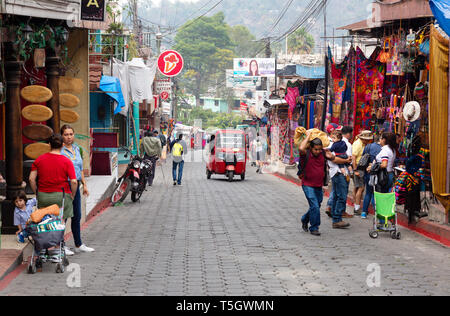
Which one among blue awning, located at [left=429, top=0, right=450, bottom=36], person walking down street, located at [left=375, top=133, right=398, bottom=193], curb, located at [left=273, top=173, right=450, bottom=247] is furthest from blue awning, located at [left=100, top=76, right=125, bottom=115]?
blue awning, located at [left=429, top=0, right=450, bottom=36]

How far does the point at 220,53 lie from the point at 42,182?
11077 cm

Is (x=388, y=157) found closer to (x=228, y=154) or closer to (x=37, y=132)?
(x=37, y=132)

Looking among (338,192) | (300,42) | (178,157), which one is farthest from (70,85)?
(300,42)

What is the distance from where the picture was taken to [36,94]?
1170cm

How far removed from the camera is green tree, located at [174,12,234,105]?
117438 mm

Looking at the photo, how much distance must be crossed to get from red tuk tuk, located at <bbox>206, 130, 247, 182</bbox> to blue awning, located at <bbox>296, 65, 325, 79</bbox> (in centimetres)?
439

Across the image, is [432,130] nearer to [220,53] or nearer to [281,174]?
[281,174]

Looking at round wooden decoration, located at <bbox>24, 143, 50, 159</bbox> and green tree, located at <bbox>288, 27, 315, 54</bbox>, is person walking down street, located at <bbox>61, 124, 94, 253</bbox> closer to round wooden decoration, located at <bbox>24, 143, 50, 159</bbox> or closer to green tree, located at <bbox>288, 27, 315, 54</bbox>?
round wooden decoration, located at <bbox>24, 143, 50, 159</bbox>

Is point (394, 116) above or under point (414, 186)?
above

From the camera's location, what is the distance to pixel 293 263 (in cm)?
888

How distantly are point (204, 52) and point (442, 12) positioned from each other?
4335 inches

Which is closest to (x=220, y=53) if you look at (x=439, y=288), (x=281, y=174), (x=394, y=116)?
(x=281, y=174)

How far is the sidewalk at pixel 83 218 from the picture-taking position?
8.41 meters
